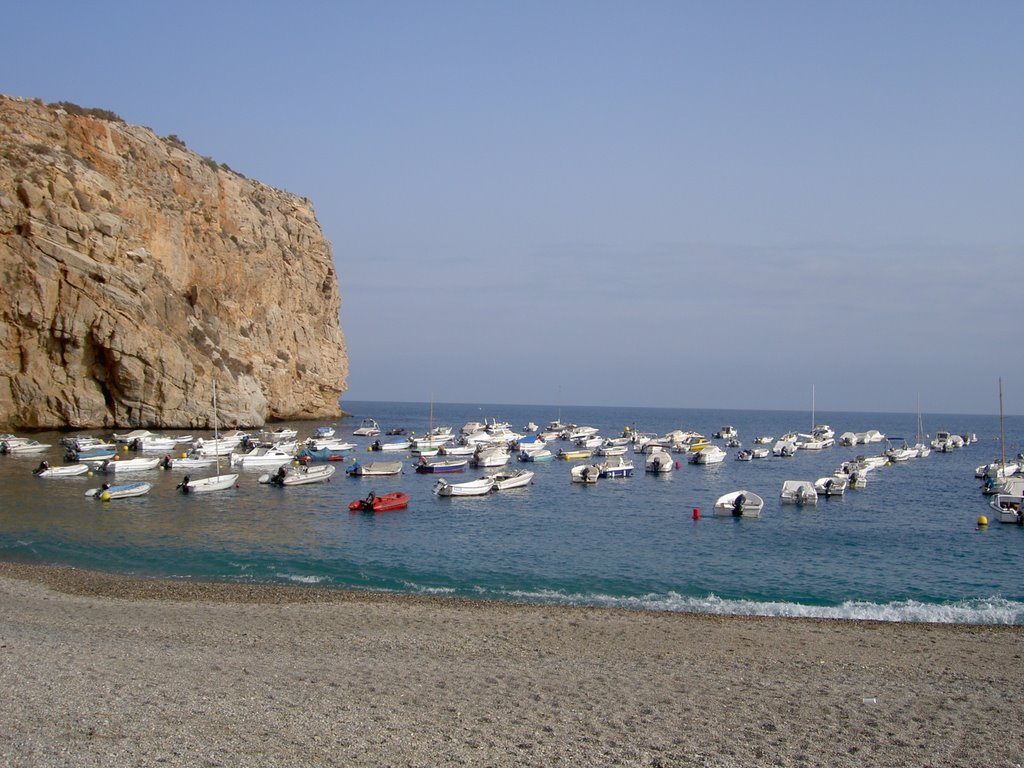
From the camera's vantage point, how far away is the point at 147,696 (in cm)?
1129

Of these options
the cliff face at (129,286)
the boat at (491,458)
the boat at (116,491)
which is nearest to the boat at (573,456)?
the boat at (491,458)

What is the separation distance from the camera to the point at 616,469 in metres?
56.9

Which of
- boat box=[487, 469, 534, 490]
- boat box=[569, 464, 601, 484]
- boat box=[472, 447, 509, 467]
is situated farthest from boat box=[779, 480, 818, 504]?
boat box=[472, 447, 509, 467]

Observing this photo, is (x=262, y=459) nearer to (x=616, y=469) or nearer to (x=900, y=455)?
(x=616, y=469)

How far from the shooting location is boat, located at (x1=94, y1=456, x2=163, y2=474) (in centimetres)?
5138

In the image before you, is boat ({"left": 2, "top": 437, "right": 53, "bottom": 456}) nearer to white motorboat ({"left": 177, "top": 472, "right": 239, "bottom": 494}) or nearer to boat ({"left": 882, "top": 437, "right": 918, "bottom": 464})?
white motorboat ({"left": 177, "top": 472, "right": 239, "bottom": 494})

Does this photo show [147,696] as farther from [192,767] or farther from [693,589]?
[693,589]

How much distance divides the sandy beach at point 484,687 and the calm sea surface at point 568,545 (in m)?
3.70

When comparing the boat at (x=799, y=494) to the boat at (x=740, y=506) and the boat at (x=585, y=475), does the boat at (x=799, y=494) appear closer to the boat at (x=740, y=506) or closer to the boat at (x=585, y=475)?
the boat at (x=740, y=506)

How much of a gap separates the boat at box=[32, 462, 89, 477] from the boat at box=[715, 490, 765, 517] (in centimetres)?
3652

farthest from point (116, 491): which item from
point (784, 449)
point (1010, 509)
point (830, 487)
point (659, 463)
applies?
point (784, 449)

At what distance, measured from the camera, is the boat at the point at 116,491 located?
133 ft

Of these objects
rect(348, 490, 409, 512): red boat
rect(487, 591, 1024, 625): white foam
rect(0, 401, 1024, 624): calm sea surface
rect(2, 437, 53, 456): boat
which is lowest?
rect(0, 401, 1024, 624): calm sea surface

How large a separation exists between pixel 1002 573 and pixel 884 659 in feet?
45.9
